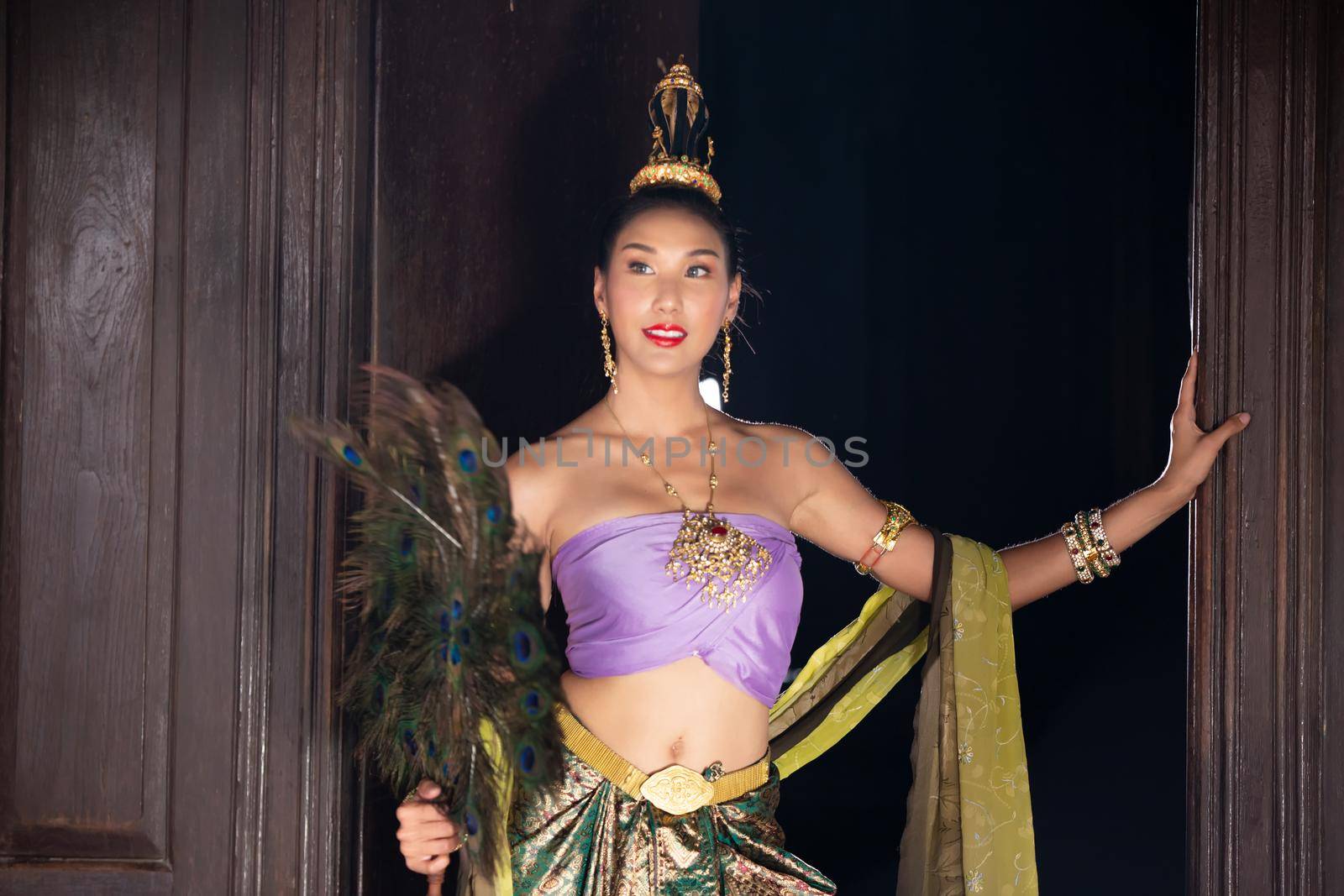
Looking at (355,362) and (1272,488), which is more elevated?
(355,362)

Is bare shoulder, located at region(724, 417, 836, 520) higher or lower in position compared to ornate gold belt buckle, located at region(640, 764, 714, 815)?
higher

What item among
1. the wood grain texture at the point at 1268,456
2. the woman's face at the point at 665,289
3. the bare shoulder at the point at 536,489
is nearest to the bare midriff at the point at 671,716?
the bare shoulder at the point at 536,489

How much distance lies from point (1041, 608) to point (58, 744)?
127 inches

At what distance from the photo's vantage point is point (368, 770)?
2.15 meters

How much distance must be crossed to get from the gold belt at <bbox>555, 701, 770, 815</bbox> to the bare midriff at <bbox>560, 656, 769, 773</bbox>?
0.01m

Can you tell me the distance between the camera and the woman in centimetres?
200

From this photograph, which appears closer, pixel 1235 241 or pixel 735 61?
pixel 1235 241

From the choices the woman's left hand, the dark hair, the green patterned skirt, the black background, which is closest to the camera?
the green patterned skirt

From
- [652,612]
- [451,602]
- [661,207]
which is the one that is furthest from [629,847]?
[661,207]

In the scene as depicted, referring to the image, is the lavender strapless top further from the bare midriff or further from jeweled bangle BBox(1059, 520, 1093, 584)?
jeweled bangle BBox(1059, 520, 1093, 584)

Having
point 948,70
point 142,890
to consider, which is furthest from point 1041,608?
point 142,890

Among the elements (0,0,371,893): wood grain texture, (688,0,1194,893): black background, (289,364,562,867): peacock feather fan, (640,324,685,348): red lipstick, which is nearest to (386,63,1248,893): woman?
(640,324,685,348): red lipstick

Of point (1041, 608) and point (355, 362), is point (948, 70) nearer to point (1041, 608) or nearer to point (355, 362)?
point (1041, 608)

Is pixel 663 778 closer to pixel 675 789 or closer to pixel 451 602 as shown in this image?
pixel 675 789
